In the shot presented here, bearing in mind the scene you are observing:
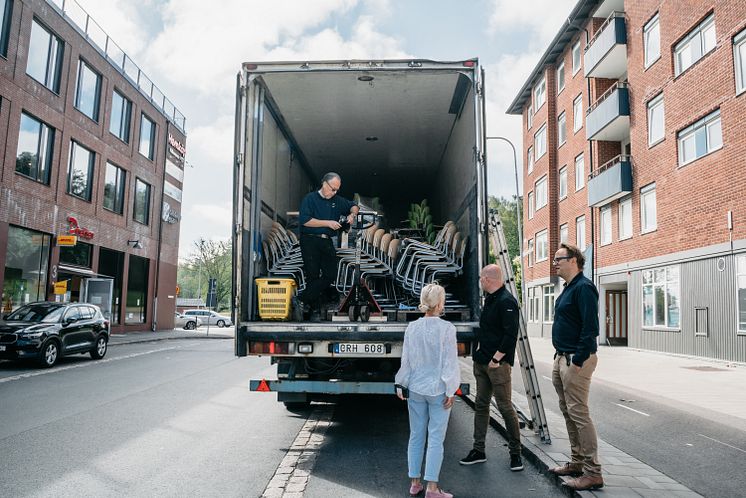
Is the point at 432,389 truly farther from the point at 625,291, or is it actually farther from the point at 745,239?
the point at 625,291

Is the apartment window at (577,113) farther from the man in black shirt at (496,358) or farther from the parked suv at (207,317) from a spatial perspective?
the parked suv at (207,317)

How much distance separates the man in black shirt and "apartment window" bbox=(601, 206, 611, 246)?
20959 mm

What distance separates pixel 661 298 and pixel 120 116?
78.7 feet

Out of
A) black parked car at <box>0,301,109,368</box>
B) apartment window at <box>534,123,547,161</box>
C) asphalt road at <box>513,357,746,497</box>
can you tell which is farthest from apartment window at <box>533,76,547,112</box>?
black parked car at <box>0,301,109,368</box>

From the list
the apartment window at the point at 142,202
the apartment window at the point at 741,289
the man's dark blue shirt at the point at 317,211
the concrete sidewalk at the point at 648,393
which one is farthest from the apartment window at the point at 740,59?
the apartment window at the point at 142,202

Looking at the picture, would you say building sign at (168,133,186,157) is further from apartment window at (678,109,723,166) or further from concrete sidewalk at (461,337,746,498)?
apartment window at (678,109,723,166)

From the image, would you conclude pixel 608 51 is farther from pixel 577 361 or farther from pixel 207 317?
pixel 207 317

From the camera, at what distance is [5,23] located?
19047mm

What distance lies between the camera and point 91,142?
24906mm

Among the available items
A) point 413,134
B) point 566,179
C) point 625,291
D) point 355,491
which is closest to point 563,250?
point 355,491

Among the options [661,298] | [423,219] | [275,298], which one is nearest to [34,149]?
[423,219]

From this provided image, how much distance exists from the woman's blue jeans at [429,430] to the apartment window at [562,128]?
28315mm

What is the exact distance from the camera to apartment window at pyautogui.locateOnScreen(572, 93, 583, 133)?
2806 centimetres

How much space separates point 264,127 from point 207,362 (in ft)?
29.7
